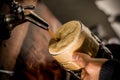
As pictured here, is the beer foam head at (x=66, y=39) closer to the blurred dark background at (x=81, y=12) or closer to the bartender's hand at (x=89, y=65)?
the bartender's hand at (x=89, y=65)

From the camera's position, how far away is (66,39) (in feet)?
5.21

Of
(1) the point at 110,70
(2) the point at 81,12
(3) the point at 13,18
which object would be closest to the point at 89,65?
(1) the point at 110,70

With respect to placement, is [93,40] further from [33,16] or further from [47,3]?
[47,3]

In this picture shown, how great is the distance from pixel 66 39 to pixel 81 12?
3.24 ft

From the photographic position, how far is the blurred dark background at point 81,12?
2.28 meters

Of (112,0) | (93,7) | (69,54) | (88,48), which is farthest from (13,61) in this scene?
(112,0)

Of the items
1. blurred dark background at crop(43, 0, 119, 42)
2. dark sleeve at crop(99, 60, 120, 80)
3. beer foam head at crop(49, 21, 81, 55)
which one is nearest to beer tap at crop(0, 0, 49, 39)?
beer foam head at crop(49, 21, 81, 55)

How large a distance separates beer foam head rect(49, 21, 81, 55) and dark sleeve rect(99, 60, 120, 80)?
0.29 m

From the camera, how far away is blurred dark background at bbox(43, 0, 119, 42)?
89.7 inches

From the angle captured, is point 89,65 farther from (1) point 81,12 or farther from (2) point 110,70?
(1) point 81,12

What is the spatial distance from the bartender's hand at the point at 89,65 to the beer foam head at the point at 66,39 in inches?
3.3

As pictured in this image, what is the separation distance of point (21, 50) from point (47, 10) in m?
0.55

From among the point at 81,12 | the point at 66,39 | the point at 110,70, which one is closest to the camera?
the point at 110,70

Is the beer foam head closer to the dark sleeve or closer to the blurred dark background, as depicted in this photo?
the dark sleeve
